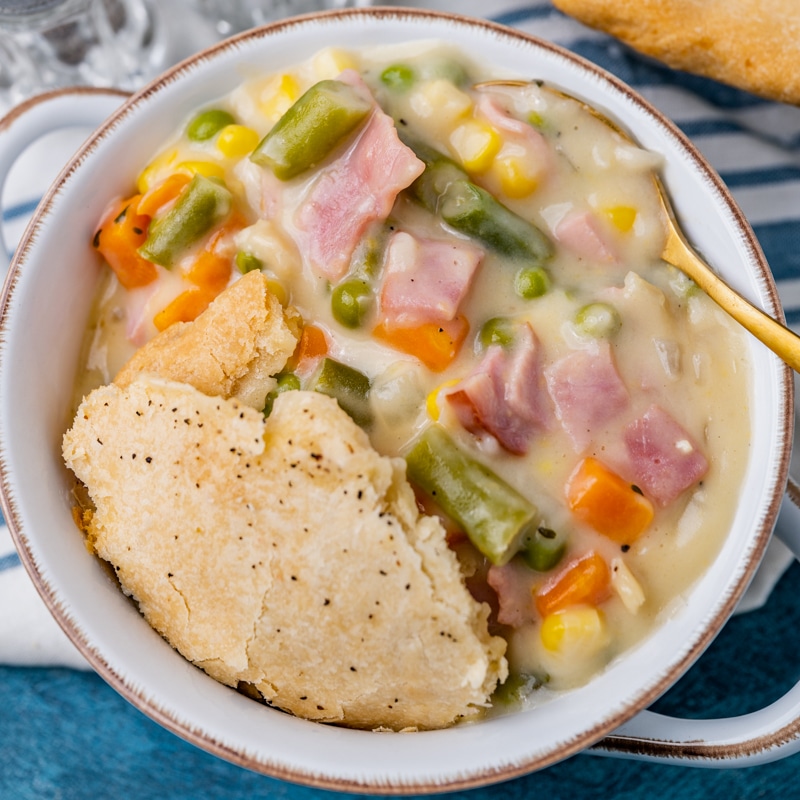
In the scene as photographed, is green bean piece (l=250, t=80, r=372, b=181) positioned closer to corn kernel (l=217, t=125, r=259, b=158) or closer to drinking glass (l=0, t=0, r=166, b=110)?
corn kernel (l=217, t=125, r=259, b=158)

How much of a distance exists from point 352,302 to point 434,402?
350 millimetres

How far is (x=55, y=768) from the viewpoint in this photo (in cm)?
316

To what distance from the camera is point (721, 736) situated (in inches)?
97.5

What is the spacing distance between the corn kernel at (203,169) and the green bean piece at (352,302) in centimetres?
51

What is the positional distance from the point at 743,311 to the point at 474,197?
777mm

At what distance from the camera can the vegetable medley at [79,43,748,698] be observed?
240 centimetres

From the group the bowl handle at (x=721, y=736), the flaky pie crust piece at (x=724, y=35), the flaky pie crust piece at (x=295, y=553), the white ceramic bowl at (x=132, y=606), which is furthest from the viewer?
the flaky pie crust piece at (x=724, y=35)

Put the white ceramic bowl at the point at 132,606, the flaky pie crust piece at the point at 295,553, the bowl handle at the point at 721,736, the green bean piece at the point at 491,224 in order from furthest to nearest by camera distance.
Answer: the green bean piece at the point at 491,224
the bowl handle at the point at 721,736
the white ceramic bowl at the point at 132,606
the flaky pie crust piece at the point at 295,553

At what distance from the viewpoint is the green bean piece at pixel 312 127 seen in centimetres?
250

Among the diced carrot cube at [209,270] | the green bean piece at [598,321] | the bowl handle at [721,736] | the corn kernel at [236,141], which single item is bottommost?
the bowl handle at [721,736]

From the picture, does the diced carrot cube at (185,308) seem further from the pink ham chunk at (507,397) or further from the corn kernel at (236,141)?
the pink ham chunk at (507,397)

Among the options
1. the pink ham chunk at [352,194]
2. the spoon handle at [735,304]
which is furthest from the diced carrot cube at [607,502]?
the pink ham chunk at [352,194]

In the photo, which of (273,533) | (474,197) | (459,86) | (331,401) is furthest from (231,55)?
(273,533)

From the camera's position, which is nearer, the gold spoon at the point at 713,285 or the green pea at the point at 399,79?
the gold spoon at the point at 713,285
